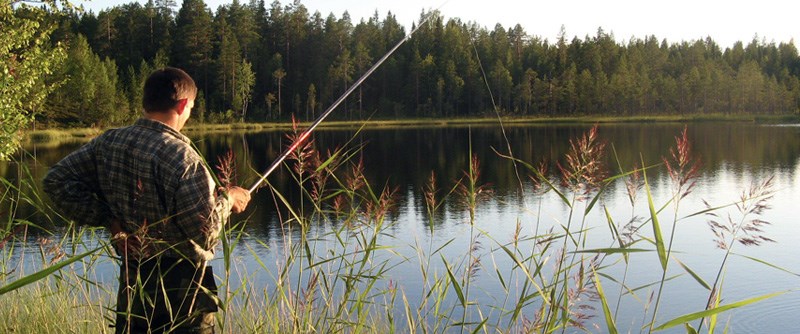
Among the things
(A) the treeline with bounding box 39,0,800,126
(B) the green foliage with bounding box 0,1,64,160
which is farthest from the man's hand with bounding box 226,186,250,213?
(A) the treeline with bounding box 39,0,800,126

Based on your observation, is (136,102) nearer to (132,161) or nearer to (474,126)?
(474,126)

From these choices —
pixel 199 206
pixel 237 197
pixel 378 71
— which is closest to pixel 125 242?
pixel 199 206

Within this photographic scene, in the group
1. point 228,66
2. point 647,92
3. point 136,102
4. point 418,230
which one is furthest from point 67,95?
point 647,92

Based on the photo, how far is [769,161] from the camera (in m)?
25.8

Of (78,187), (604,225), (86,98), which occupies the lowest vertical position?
(604,225)

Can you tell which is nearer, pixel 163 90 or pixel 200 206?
pixel 200 206

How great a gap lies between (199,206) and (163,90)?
463 millimetres

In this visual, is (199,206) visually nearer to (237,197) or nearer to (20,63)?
(237,197)

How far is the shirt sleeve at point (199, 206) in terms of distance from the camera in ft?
8.18

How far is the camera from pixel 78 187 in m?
2.69

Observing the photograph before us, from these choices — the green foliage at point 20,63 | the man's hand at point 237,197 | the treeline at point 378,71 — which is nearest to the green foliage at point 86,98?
the treeline at point 378,71

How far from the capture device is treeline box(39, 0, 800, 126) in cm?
6406

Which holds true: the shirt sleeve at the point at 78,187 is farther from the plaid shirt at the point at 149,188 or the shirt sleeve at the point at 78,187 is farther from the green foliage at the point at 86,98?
the green foliage at the point at 86,98

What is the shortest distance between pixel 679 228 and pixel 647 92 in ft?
208
